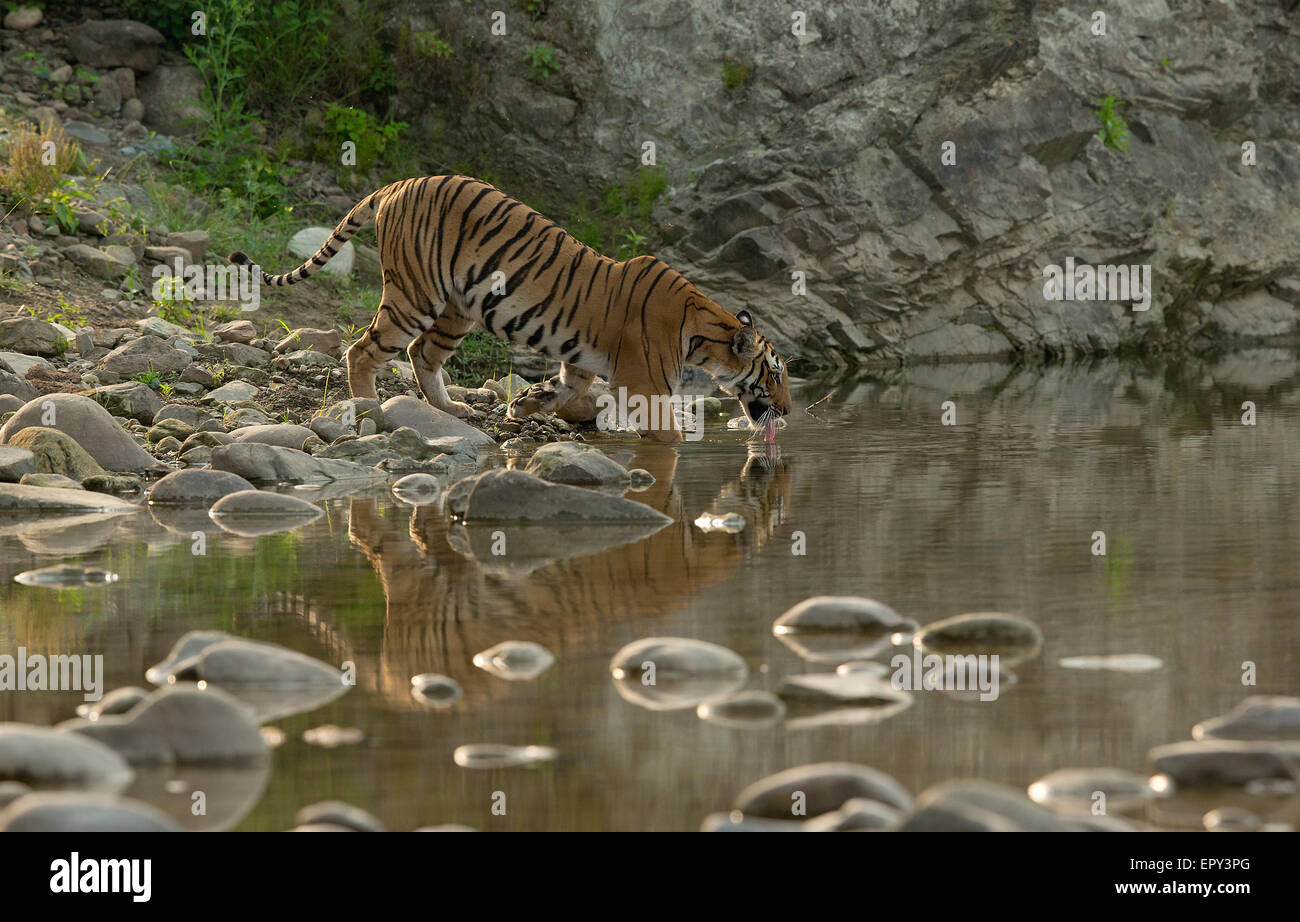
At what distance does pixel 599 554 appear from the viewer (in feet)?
17.7

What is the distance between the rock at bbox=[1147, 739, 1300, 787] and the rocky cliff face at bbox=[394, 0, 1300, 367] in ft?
38.0

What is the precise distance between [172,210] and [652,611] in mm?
9403

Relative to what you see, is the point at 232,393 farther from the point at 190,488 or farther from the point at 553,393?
the point at 190,488

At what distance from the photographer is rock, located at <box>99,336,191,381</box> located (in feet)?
29.3

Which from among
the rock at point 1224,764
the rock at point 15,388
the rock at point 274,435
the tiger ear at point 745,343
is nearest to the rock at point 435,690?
the rock at point 1224,764

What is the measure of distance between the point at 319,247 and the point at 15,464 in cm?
652

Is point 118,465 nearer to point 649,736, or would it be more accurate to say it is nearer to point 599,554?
point 599,554

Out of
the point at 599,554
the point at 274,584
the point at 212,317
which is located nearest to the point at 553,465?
the point at 599,554

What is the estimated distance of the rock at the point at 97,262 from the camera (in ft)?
35.8

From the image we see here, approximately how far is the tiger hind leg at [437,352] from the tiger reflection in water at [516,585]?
2684 mm

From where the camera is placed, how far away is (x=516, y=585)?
4.87 m

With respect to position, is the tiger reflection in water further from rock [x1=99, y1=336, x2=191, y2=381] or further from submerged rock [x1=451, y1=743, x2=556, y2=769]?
rock [x1=99, y1=336, x2=191, y2=381]

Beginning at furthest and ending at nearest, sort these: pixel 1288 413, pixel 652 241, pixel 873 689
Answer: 1. pixel 652 241
2. pixel 1288 413
3. pixel 873 689

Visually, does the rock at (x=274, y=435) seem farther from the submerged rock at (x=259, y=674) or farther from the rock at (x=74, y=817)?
the rock at (x=74, y=817)
